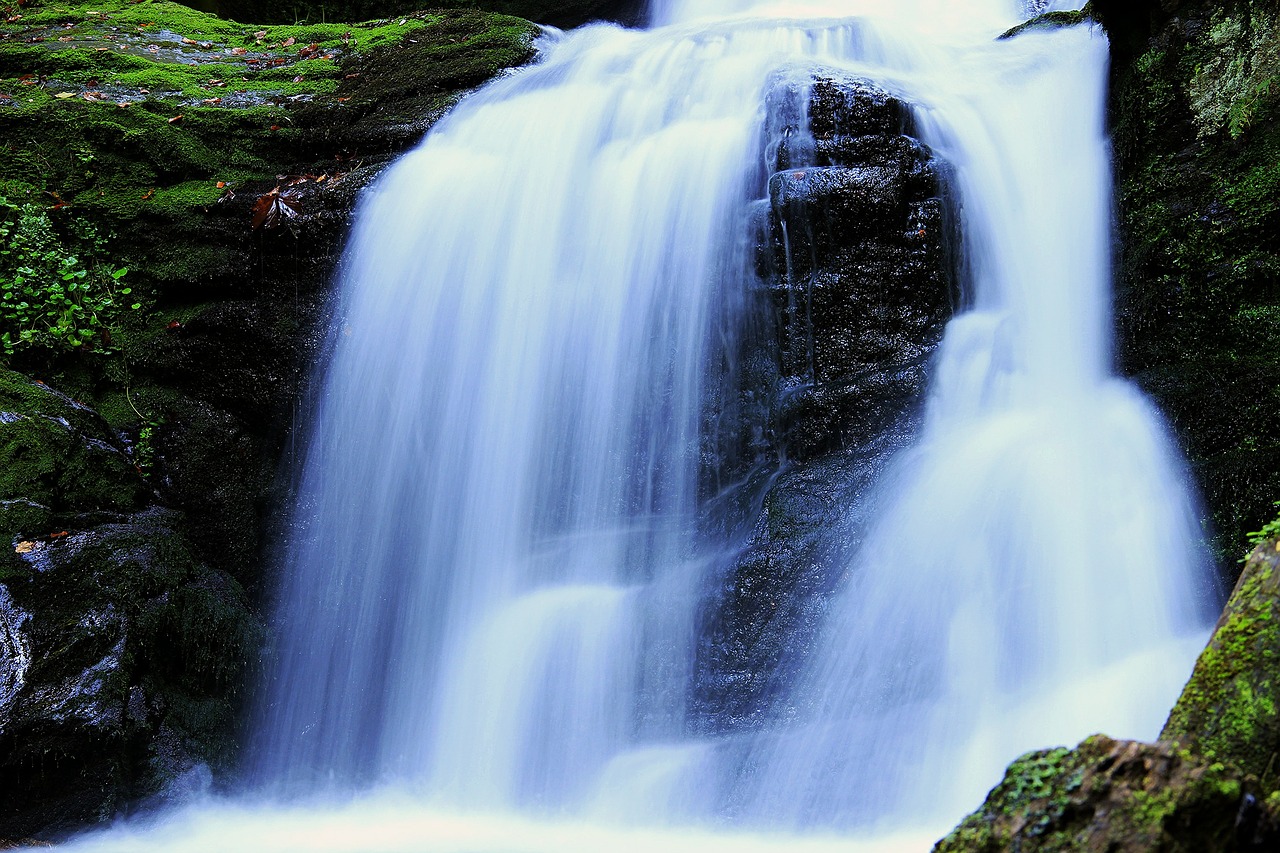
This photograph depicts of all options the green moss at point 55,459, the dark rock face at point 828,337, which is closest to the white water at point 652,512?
the dark rock face at point 828,337

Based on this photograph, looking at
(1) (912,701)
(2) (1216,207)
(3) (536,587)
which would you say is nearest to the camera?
(1) (912,701)

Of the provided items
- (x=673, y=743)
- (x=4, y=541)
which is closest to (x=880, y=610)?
(x=673, y=743)

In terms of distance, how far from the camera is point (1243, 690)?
2.03 m

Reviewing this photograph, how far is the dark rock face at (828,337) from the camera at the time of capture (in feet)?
14.6

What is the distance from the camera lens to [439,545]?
5227 millimetres

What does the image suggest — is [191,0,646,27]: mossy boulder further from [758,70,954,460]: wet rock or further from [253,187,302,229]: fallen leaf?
[758,70,954,460]: wet rock

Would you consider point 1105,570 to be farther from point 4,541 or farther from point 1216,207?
point 4,541

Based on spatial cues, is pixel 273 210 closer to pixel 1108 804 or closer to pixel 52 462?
pixel 52 462

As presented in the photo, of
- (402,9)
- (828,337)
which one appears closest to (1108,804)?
(828,337)

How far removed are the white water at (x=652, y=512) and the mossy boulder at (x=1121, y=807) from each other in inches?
58.9

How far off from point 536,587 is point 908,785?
2200 mm

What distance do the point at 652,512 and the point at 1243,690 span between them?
10.6 feet

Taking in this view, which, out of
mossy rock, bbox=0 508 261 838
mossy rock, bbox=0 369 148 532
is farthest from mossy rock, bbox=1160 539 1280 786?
mossy rock, bbox=0 369 148 532

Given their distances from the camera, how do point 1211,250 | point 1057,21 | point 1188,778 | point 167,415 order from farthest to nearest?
1. point 1057,21
2. point 167,415
3. point 1211,250
4. point 1188,778
